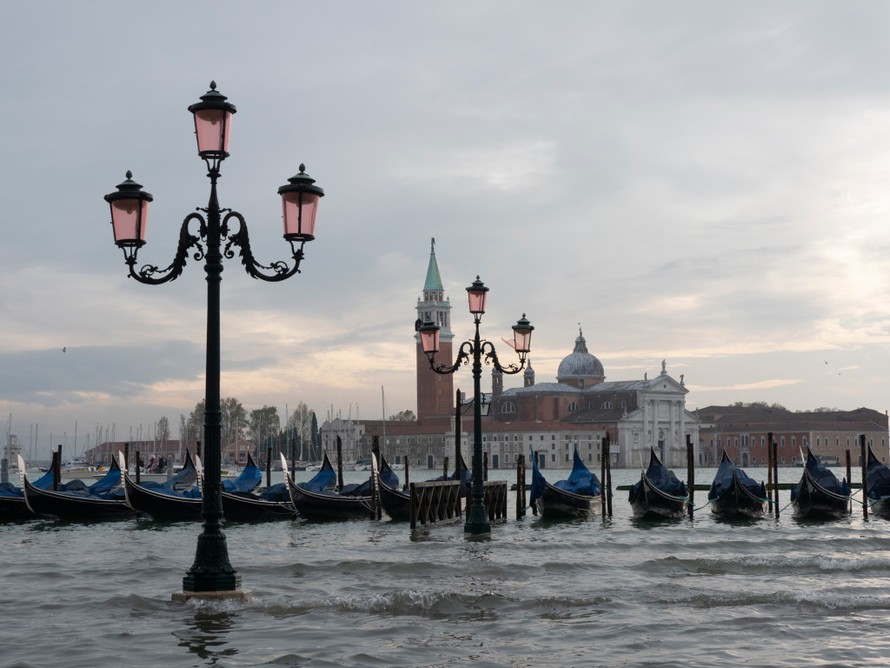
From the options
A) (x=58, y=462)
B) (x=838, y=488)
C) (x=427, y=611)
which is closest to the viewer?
(x=427, y=611)

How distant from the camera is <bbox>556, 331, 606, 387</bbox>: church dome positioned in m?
104

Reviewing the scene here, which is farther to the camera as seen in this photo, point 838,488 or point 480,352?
point 838,488

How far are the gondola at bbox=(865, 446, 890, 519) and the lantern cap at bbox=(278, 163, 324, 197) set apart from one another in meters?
19.6

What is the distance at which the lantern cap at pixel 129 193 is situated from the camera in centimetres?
786

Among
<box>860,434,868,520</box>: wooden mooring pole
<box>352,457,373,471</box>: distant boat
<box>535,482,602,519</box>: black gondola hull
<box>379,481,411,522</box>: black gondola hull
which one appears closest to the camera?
<box>379,481,411,522</box>: black gondola hull

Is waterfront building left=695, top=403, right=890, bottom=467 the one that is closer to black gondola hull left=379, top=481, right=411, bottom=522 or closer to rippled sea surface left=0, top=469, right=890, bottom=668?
black gondola hull left=379, top=481, right=411, bottom=522

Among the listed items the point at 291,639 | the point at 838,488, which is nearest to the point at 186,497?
the point at 838,488

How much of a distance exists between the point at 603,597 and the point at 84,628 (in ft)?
14.1

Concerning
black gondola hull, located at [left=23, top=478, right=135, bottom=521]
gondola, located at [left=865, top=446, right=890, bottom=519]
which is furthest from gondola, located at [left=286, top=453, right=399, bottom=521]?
gondola, located at [left=865, top=446, right=890, bottom=519]

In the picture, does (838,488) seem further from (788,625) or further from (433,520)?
(788,625)

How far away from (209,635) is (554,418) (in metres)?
92.2

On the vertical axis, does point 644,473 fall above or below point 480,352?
below

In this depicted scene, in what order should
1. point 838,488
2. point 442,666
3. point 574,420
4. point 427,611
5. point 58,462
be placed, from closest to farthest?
point 442,666, point 427,611, point 838,488, point 58,462, point 574,420

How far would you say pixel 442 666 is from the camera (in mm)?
6449
